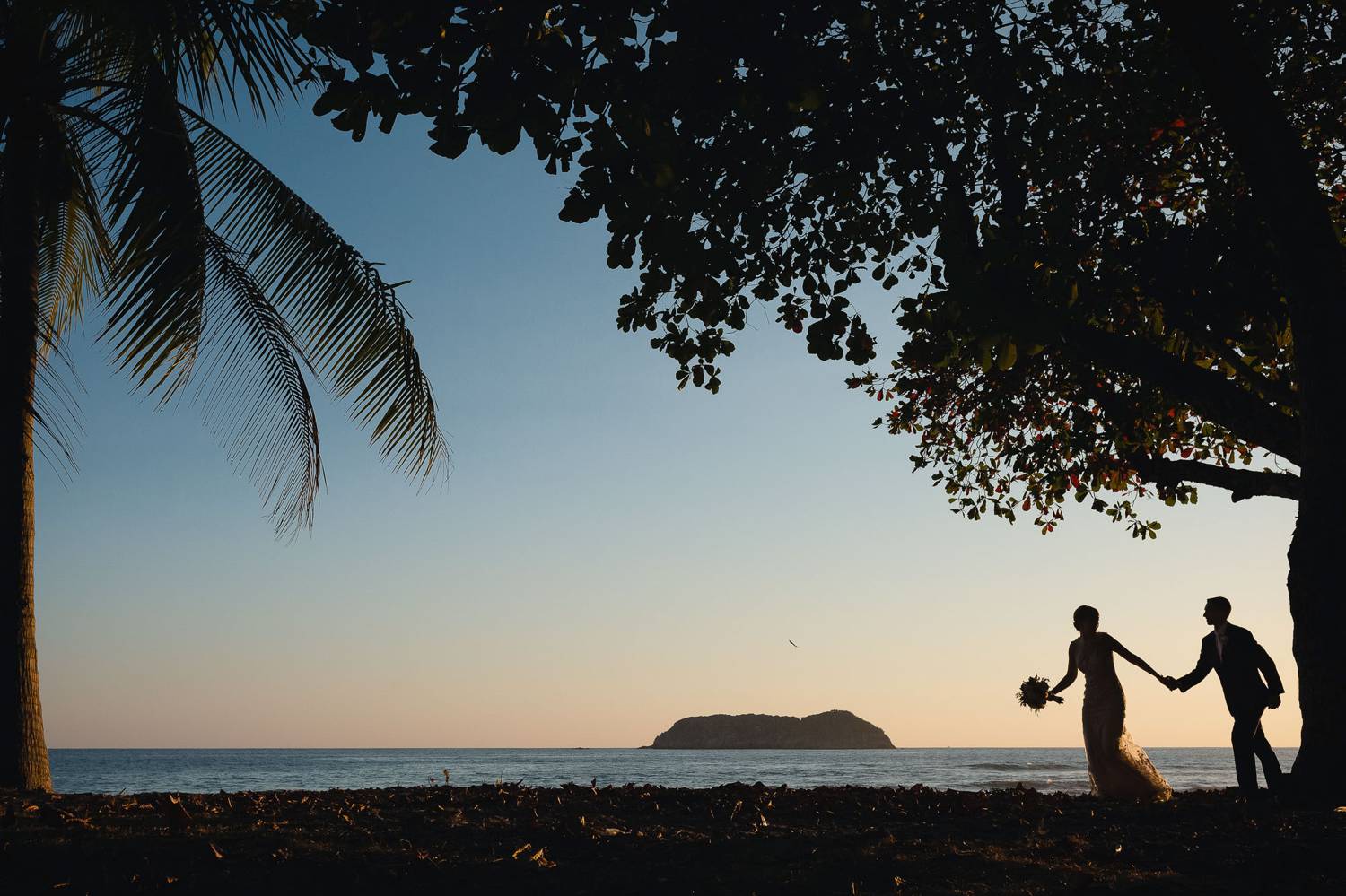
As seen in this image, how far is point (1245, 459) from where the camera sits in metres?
14.1

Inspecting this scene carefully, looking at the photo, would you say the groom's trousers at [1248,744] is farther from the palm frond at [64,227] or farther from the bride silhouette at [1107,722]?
the palm frond at [64,227]

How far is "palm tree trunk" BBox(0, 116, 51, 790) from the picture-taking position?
9.69 m

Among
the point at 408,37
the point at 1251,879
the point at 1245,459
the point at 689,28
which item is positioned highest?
the point at 689,28

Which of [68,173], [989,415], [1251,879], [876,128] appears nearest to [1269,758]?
[1251,879]

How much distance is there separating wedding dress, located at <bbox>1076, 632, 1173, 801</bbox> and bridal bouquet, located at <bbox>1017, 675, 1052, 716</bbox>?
17.6 inches

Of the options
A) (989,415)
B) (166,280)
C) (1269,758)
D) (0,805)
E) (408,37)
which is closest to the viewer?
(408,37)

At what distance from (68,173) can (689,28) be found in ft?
26.4

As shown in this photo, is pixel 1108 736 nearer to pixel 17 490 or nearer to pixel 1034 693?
pixel 1034 693

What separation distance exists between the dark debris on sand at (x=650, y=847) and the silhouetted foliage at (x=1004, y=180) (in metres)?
3.03

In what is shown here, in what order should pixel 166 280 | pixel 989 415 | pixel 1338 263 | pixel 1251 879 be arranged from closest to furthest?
pixel 1251 879 < pixel 1338 263 < pixel 166 280 < pixel 989 415

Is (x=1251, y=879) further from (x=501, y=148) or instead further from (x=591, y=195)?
(x=501, y=148)

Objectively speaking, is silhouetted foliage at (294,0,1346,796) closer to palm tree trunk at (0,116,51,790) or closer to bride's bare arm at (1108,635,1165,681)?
bride's bare arm at (1108,635,1165,681)

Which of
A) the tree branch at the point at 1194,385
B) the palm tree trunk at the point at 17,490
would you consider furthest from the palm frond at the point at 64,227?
the tree branch at the point at 1194,385

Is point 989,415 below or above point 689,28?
below
